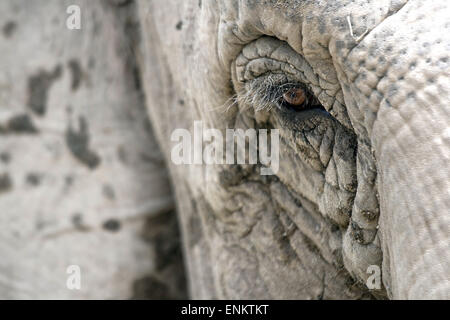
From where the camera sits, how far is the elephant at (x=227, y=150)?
1.12 metres

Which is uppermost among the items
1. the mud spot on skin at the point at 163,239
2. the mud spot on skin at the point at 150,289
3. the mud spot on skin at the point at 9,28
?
the mud spot on skin at the point at 9,28

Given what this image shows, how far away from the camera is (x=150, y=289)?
217 centimetres

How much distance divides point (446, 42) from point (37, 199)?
1384mm

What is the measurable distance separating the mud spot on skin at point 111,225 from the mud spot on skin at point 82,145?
0.17 m

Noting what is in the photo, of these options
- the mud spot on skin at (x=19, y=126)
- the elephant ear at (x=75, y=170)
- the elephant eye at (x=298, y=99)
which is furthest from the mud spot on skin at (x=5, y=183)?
the elephant eye at (x=298, y=99)

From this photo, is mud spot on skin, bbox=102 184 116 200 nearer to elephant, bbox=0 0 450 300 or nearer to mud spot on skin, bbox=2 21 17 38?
elephant, bbox=0 0 450 300

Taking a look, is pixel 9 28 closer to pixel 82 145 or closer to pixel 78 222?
pixel 82 145

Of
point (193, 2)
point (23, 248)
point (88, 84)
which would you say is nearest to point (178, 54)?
point (193, 2)

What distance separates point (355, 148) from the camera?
1334 millimetres

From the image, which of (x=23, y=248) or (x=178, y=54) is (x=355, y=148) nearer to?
(x=178, y=54)

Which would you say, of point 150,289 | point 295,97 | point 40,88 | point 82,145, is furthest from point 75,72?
point 295,97

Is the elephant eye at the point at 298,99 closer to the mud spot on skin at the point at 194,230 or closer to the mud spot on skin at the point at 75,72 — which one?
the mud spot on skin at the point at 194,230

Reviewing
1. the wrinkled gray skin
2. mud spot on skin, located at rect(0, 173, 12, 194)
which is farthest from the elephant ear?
the wrinkled gray skin

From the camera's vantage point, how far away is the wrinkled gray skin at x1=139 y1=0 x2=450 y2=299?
1.08 metres
